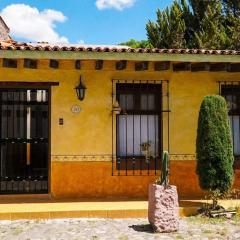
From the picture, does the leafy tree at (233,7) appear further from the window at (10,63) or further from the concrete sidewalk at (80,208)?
the window at (10,63)

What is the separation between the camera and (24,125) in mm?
10461

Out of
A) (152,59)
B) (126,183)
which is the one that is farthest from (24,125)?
(152,59)

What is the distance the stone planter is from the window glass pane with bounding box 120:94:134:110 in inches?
125

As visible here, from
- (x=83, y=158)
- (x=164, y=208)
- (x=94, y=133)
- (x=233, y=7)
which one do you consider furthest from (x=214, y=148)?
(x=233, y=7)

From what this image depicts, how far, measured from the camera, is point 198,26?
2736cm

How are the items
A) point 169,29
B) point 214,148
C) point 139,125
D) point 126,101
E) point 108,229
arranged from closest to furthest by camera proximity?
point 108,229, point 214,148, point 126,101, point 139,125, point 169,29

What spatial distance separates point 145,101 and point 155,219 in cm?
363

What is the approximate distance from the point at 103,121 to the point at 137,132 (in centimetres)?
87

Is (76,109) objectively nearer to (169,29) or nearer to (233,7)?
(169,29)

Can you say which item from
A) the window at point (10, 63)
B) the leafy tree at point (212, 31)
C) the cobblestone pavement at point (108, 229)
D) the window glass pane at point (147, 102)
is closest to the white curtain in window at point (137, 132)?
the window glass pane at point (147, 102)

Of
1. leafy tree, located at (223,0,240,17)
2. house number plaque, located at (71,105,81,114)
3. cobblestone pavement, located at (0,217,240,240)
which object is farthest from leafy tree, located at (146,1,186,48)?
cobblestone pavement, located at (0,217,240,240)

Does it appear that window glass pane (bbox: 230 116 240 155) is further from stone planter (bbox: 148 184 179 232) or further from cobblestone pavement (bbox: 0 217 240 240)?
stone planter (bbox: 148 184 179 232)

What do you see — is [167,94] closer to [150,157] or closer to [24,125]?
[150,157]

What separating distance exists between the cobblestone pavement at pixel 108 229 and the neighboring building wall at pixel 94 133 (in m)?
1.80
